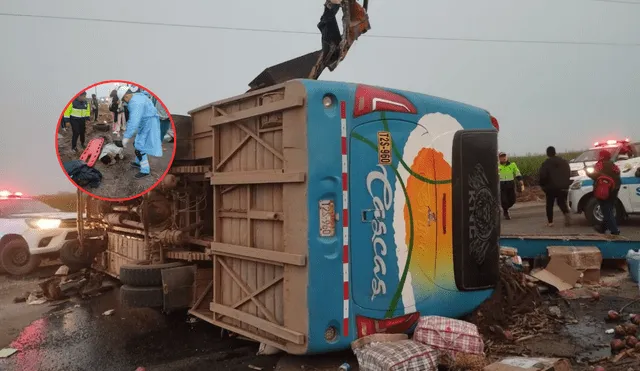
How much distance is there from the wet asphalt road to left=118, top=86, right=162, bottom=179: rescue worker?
181cm

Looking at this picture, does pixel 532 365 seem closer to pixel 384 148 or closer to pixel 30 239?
pixel 384 148

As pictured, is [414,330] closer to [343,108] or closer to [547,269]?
[343,108]

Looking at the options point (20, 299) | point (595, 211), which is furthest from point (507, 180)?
point (20, 299)

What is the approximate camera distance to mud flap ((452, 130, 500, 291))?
4348 mm

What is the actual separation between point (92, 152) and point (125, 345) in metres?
1.96

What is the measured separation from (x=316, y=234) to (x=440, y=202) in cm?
129

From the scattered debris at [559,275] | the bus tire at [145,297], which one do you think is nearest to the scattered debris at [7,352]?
the bus tire at [145,297]

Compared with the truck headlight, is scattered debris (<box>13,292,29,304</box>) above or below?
below

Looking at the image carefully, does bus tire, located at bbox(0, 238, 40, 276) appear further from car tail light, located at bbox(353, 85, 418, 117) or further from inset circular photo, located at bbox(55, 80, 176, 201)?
car tail light, located at bbox(353, 85, 418, 117)

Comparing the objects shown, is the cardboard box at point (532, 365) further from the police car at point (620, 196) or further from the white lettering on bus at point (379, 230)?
the police car at point (620, 196)

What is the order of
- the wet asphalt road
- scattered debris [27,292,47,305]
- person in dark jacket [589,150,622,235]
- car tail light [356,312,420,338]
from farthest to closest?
person in dark jacket [589,150,622,235] < scattered debris [27,292,47,305] < the wet asphalt road < car tail light [356,312,420,338]

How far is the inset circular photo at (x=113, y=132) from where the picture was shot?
15.3ft

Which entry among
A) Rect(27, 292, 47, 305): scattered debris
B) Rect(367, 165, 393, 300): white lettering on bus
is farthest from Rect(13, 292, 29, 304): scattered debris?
Rect(367, 165, 393, 300): white lettering on bus

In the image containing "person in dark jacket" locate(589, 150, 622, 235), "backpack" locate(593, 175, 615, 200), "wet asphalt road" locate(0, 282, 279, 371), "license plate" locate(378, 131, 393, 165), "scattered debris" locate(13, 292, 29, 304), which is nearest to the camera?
"license plate" locate(378, 131, 393, 165)
